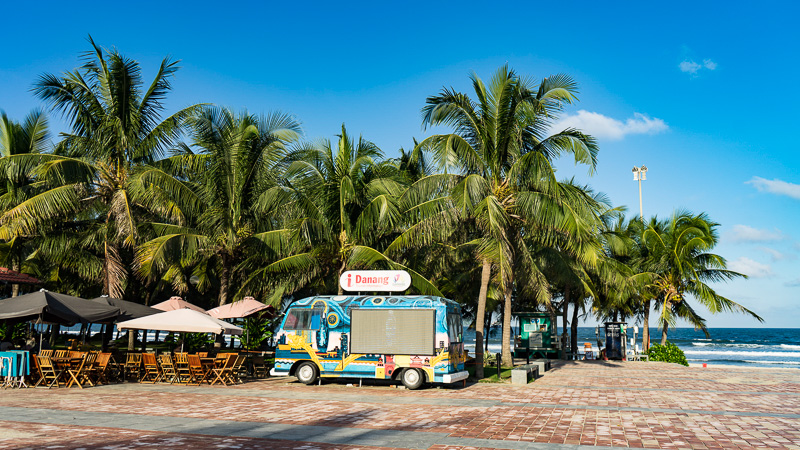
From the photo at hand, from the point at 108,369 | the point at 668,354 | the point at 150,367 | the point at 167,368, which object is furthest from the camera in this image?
the point at 668,354

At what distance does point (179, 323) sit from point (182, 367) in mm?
1440

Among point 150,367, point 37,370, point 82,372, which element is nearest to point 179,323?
point 150,367

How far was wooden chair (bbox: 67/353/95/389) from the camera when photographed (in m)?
14.1

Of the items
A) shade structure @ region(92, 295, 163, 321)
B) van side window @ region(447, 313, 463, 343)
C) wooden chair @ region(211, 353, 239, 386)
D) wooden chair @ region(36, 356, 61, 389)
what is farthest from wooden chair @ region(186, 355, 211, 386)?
van side window @ region(447, 313, 463, 343)

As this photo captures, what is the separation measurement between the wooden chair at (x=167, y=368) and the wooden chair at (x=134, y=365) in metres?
0.65

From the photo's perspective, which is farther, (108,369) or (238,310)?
(238,310)

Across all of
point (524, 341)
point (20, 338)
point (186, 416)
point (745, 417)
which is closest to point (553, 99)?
point (745, 417)

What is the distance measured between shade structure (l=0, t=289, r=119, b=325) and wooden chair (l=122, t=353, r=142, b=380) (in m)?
1.24

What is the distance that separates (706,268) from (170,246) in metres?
26.3

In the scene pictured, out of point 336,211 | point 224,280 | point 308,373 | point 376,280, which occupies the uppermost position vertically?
point 336,211

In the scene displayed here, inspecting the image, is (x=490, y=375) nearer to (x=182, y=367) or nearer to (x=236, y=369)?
(x=236, y=369)

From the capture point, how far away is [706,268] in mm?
30078

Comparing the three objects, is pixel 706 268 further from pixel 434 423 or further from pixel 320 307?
pixel 434 423

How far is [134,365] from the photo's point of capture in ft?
52.6
